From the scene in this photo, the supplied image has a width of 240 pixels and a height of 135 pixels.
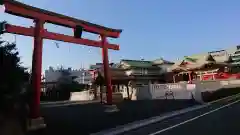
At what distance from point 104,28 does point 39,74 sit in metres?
6.60

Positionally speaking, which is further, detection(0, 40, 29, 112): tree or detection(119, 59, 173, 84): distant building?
detection(119, 59, 173, 84): distant building

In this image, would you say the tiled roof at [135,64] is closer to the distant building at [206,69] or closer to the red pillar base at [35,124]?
the distant building at [206,69]

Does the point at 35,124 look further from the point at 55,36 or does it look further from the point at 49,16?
the point at 49,16

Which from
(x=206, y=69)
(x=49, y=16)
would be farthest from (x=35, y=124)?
(x=206, y=69)

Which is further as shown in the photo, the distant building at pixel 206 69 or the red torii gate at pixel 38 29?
the distant building at pixel 206 69

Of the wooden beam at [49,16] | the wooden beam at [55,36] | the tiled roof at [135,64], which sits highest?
the tiled roof at [135,64]

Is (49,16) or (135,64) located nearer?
(49,16)

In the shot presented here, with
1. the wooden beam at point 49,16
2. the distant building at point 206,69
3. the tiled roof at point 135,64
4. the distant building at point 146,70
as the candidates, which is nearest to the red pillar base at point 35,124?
the wooden beam at point 49,16

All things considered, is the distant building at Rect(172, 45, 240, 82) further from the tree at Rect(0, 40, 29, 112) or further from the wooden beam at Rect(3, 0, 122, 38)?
the tree at Rect(0, 40, 29, 112)

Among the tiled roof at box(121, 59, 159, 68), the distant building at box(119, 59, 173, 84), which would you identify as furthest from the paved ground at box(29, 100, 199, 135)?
the tiled roof at box(121, 59, 159, 68)

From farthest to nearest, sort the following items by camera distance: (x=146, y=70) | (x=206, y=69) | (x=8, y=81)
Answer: (x=146, y=70)
(x=206, y=69)
(x=8, y=81)

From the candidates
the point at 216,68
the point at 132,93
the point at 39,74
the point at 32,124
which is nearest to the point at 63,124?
the point at 32,124

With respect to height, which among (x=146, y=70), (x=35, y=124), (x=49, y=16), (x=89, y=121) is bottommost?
(x=89, y=121)

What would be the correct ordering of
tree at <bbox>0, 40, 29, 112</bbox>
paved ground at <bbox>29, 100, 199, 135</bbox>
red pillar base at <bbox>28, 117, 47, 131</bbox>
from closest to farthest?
tree at <bbox>0, 40, 29, 112</bbox> < red pillar base at <bbox>28, 117, 47, 131</bbox> < paved ground at <bbox>29, 100, 199, 135</bbox>
